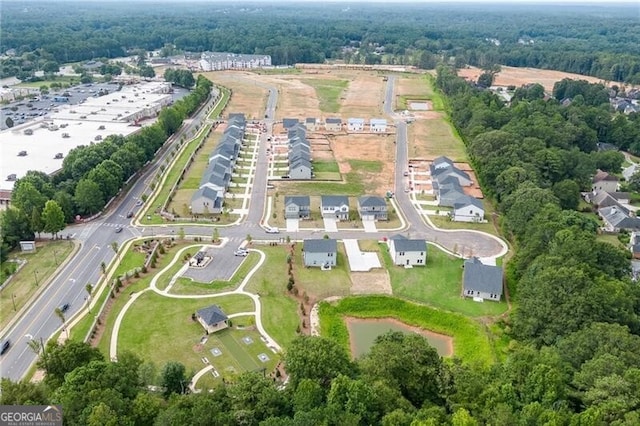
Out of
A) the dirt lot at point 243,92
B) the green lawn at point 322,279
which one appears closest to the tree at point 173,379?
the green lawn at point 322,279

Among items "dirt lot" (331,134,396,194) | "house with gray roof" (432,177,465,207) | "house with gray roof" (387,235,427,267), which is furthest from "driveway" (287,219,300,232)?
"house with gray roof" (432,177,465,207)

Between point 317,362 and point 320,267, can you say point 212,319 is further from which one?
point 320,267

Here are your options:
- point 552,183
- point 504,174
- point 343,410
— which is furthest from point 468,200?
point 343,410

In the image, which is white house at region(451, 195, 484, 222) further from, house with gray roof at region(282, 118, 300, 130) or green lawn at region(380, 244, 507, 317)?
house with gray roof at region(282, 118, 300, 130)

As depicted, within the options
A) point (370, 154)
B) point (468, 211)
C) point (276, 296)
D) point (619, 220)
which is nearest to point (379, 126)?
point (370, 154)

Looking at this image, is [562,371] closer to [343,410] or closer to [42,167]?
[343,410]

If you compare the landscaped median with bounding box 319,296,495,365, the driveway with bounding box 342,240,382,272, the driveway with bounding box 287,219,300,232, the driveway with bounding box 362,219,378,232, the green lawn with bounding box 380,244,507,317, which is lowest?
the landscaped median with bounding box 319,296,495,365
